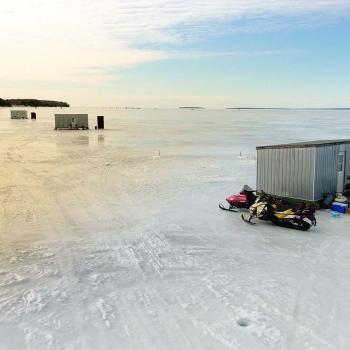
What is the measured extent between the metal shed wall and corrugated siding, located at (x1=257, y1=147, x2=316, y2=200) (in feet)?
0.91

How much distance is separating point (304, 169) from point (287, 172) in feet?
2.11

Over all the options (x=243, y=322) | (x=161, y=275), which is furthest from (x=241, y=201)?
(x=243, y=322)

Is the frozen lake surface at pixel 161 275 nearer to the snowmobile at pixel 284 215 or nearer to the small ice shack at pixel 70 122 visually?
the snowmobile at pixel 284 215

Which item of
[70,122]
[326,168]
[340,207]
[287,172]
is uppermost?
[70,122]

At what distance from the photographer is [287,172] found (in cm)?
1327

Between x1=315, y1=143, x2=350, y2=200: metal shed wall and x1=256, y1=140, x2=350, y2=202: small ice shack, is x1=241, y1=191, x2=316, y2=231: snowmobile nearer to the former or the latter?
x1=256, y1=140, x2=350, y2=202: small ice shack

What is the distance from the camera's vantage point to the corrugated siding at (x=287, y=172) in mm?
12664

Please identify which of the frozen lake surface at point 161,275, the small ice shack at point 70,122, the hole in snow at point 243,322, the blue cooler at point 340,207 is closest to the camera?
the frozen lake surface at point 161,275

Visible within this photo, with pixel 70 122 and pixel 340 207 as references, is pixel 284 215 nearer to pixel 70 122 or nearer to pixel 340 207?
pixel 340 207

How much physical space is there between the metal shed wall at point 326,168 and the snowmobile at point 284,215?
183 cm

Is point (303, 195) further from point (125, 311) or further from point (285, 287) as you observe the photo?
point (125, 311)

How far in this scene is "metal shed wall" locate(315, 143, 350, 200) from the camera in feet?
41.9

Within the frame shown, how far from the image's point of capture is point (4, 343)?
18.6ft

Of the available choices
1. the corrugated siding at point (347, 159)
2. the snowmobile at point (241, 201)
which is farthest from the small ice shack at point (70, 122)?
the corrugated siding at point (347, 159)
